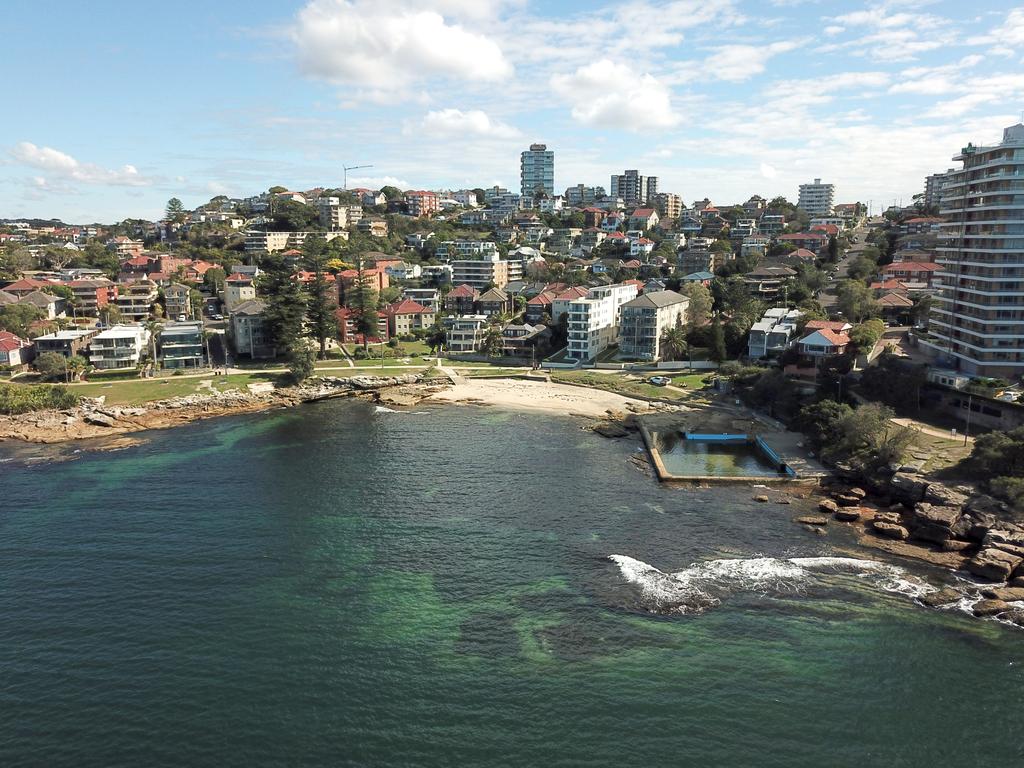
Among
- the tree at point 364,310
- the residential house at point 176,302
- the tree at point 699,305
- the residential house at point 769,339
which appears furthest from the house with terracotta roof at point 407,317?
the residential house at point 769,339

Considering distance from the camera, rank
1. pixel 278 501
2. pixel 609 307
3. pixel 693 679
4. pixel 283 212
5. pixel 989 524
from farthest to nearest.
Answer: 1. pixel 283 212
2. pixel 609 307
3. pixel 278 501
4. pixel 989 524
5. pixel 693 679

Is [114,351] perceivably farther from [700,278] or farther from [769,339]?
[700,278]

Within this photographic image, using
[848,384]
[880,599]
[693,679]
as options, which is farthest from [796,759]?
[848,384]

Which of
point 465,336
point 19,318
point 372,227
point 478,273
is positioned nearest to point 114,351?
point 19,318

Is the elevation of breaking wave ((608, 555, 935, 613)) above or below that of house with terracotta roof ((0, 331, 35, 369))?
below

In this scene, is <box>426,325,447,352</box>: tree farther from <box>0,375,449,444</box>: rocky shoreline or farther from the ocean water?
the ocean water

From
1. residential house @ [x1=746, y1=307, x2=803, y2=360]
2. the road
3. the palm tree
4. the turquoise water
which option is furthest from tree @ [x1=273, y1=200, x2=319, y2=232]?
the turquoise water

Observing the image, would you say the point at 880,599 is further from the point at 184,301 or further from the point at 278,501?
the point at 184,301
